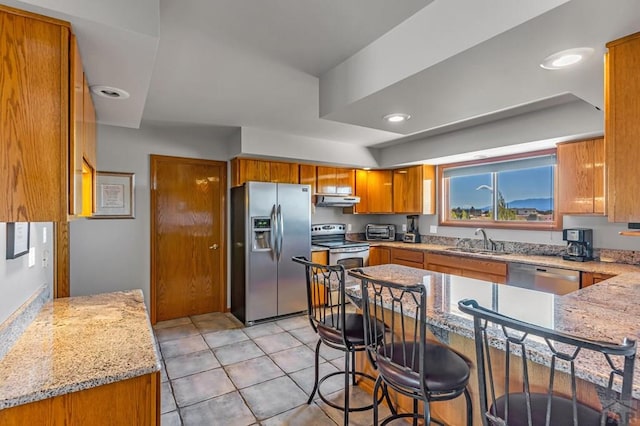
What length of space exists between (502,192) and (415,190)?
1112 millimetres

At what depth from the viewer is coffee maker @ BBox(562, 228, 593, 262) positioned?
123 inches

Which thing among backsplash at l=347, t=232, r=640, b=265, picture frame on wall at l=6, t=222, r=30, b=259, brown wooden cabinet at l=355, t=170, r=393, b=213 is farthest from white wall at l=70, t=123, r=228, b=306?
backsplash at l=347, t=232, r=640, b=265

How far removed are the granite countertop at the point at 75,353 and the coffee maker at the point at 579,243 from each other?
3.66 metres

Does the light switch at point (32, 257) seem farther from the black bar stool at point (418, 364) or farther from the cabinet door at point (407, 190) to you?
the cabinet door at point (407, 190)

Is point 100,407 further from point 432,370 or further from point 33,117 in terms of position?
point 432,370

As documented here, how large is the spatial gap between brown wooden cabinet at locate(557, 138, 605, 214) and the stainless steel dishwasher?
0.60 m

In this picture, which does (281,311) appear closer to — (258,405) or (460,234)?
(258,405)

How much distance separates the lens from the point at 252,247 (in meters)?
3.86

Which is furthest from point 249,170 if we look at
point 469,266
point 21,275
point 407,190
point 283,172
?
point 469,266

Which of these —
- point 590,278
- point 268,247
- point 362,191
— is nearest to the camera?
point 590,278

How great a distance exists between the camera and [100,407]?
1118 mm

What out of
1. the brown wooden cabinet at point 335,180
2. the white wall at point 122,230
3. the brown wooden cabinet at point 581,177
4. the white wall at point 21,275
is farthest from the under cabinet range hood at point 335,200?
the white wall at point 21,275

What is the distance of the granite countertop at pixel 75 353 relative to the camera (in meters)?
1.04

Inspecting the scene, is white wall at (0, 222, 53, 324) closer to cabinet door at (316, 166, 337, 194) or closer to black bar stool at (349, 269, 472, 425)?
black bar stool at (349, 269, 472, 425)
